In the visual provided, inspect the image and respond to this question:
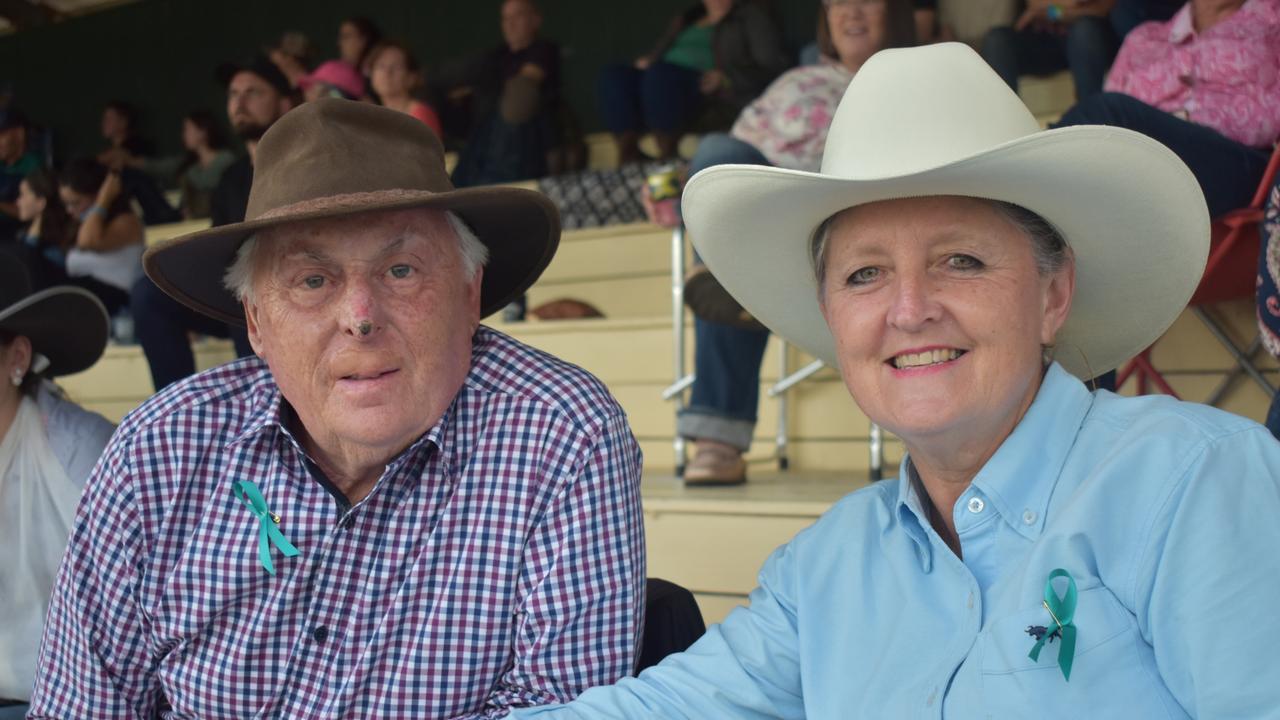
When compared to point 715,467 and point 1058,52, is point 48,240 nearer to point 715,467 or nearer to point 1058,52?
point 715,467

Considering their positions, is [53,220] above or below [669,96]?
below

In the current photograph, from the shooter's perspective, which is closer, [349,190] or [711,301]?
[349,190]

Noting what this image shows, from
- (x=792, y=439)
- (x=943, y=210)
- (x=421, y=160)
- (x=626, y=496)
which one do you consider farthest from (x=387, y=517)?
(x=792, y=439)

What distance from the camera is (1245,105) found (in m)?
2.36

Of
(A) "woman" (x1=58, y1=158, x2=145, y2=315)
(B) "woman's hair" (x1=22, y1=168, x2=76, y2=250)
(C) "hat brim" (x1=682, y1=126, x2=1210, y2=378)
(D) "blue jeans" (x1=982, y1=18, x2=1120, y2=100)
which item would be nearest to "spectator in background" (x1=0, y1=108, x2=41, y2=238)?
(B) "woman's hair" (x1=22, y1=168, x2=76, y2=250)

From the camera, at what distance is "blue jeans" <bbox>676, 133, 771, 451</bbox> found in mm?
3088

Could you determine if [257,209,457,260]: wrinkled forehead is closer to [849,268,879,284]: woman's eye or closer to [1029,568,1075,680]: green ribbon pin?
[849,268,879,284]: woman's eye

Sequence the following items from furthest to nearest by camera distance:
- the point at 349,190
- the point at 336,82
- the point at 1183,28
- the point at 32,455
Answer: the point at 336,82 < the point at 1183,28 < the point at 32,455 < the point at 349,190

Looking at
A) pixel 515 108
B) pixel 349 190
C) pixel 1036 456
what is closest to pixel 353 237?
pixel 349 190

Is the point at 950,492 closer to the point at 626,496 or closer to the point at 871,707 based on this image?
the point at 871,707

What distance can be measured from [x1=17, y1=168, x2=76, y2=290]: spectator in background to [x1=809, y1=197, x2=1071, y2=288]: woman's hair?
433 centimetres

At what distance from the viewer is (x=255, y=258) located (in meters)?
1.55

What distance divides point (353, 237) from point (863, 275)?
0.62m

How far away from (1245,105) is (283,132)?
1838 millimetres
